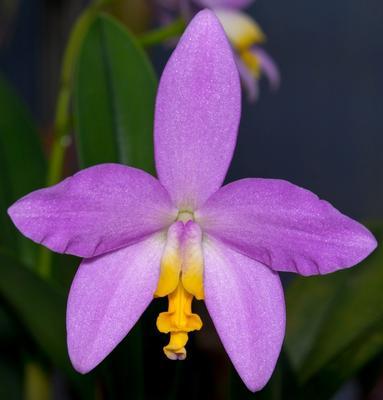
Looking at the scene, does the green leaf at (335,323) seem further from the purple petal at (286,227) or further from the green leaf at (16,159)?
the green leaf at (16,159)

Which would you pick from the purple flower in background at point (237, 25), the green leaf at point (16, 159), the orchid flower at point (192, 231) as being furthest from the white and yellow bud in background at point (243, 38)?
the orchid flower at point (192, 231)

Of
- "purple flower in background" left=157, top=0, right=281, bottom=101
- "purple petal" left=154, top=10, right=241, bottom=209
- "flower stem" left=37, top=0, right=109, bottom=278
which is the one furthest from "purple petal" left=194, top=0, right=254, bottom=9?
"purple petal" left=154, top=10, right=241, bottom=209

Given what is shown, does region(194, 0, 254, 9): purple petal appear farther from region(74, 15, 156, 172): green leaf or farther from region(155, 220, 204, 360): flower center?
region(155, 220, 204, 360): flower center

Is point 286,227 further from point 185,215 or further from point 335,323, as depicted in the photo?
point 335,323

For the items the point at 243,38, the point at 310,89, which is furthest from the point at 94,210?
the point at 310,89

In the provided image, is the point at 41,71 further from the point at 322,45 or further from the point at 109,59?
the point at 109,59

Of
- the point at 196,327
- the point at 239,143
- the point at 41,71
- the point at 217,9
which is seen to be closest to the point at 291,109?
the point at 239,143
